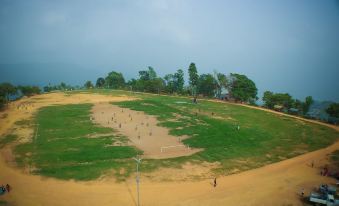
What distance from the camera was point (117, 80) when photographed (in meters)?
136

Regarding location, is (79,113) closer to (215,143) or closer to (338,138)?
(215,143)

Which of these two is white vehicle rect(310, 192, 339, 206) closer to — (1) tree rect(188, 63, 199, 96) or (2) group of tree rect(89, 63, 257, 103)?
(2) group of tree rect(89, 63, 257, 103)

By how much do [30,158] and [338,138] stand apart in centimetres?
5811

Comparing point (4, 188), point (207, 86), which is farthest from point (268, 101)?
point (4, 188)

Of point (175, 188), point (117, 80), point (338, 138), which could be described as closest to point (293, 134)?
point (338, 138)

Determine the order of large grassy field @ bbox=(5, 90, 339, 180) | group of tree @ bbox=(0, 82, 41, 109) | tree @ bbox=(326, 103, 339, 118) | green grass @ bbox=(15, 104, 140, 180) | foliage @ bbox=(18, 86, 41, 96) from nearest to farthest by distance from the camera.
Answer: green grass @ bbox=(15, 104, 140, 180), large grassy field @ bbox=(5, 90, 339, 180), tree @ bbox=(326, 103, 339, 118), group of tree @ bbox=(0, 82, 41, 109), foliage @ bbox=(18, 86, 41, 96)

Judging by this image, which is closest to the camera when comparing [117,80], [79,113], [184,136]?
[184,136]

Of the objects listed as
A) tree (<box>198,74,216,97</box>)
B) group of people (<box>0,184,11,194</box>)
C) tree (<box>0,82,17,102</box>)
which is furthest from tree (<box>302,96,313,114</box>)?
tree (<box>0,82,17,102</box>)

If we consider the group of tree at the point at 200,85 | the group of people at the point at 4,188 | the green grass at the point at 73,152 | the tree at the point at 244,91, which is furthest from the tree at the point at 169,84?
the group of people at the point at 4,188

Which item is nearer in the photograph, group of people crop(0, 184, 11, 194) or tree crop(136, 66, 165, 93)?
group of people crop(0, 184, 11, 194)

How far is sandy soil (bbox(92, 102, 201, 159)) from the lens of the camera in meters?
45.5

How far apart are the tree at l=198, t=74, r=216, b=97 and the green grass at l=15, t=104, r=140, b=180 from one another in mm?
57780

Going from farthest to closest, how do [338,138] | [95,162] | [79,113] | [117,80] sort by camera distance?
[117,80]
[79,113]
[338,138]
[95,162]

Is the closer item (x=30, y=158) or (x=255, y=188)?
(x=255, y=188)
